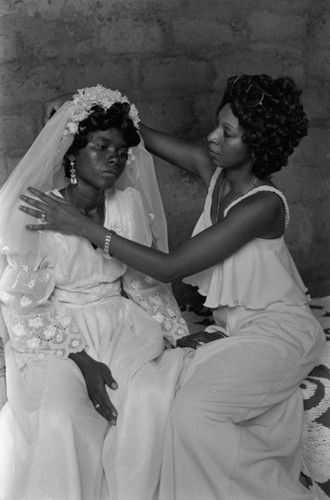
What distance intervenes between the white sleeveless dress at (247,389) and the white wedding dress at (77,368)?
0.30 ft

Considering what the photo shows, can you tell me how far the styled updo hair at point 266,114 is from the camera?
302 cm

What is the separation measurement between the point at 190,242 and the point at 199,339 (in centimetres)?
41

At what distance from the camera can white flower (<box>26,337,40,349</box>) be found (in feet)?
9.34

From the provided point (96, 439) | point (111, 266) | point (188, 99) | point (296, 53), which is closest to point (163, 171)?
point (188, 99)

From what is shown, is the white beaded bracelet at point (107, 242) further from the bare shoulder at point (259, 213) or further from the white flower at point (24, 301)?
the bare shoulder at point (259, 213)

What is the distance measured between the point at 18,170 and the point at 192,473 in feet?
4.21

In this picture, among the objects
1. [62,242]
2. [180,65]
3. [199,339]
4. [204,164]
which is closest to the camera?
[62,242]

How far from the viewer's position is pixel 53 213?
2.88 m

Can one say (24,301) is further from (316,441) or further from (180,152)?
(316,441)

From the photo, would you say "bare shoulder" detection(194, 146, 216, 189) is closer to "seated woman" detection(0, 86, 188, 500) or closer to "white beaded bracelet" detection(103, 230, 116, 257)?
"seated woman" detection(0, 86, 188, 500)

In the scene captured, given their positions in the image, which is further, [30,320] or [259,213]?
[259,213]

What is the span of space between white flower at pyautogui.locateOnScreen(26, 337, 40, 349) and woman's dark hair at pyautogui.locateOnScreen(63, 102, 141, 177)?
676mm

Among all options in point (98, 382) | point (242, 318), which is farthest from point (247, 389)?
point (98, 382)

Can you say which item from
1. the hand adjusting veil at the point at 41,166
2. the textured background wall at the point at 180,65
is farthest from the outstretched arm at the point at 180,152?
the textured background wall at the point at 180,65
